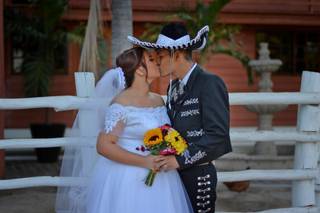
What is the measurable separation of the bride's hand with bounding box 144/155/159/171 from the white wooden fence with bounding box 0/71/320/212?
177 centimetres

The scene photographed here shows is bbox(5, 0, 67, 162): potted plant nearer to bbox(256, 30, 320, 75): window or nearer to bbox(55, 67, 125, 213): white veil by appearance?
bbox(256, 30, 320, 75): window

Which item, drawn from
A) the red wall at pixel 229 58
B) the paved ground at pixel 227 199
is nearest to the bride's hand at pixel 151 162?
the paved ground at pixel 227 199

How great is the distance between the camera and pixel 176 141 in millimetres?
3049

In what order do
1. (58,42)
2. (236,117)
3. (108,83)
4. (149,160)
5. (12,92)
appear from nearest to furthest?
(149,160) < (108,83) < (58,42) < (12,92) < (236,117)

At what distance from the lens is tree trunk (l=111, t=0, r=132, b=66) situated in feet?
23.0

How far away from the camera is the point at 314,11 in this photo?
13.0 metres

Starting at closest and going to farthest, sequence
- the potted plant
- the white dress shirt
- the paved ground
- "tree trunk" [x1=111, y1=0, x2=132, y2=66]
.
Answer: the white dress shirt
the paved ground
"tree trunk" [x1=111, y1=0, x2=132, y2=66]
the potted plant

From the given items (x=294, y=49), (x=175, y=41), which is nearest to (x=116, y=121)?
(x=175, y=41)

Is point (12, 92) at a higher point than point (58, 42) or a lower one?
lower

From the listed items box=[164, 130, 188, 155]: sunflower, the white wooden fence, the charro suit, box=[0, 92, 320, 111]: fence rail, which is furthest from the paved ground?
box=[164, 130, 188, 155]: sunflower

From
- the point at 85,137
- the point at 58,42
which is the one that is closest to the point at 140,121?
the point at 85,137

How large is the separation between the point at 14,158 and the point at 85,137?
7.24m

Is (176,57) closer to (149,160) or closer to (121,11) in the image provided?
(149,160)

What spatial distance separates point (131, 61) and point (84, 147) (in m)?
1.12
